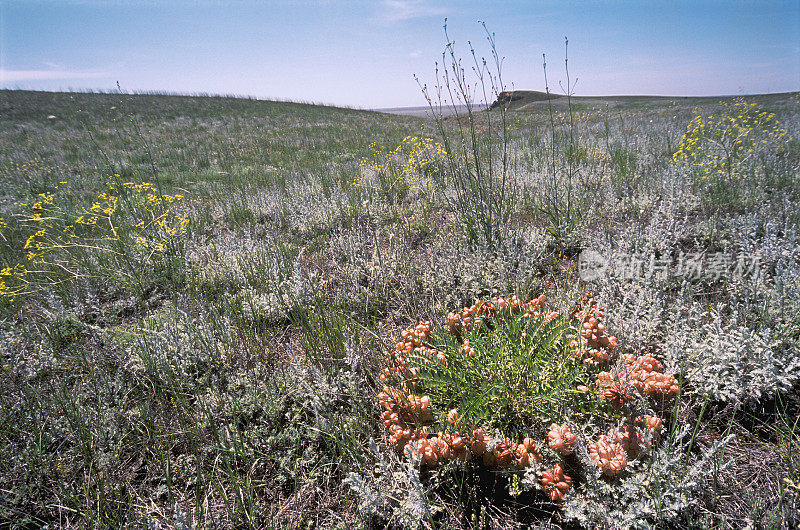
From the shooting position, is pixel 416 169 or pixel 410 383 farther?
pixel 416 169

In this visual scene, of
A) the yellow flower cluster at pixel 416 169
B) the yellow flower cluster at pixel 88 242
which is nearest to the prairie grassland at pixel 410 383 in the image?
the yellow flower cluster at pixel 88 242

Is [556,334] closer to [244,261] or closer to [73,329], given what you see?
[244,261]

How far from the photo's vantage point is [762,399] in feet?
5.58

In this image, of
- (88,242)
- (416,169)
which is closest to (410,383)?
(88,242)

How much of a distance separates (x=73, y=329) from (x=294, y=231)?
2472 millimetres

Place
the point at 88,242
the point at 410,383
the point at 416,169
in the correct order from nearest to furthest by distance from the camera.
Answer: the point at 410,383 < the point at 88,242 < the point at 416,169

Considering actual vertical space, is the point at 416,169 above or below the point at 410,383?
above

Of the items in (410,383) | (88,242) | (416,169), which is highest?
(416,169)

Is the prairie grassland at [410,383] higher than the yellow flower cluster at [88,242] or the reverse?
the reverse

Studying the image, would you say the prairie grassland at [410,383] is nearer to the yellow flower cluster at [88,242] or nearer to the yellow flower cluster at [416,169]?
the yellow flower cluster at [88,242]

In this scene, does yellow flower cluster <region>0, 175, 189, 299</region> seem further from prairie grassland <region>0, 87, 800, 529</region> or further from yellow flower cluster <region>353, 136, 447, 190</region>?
yellow flower cluster <region>353, 136, 447, 190</region>

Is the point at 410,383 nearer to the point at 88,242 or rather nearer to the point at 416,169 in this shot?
the point at 88,242

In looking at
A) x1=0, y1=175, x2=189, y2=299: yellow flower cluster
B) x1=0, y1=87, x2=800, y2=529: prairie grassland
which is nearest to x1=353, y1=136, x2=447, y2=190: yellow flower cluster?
x1=0, y1=87, x2=800, y2=529: prairie grassland

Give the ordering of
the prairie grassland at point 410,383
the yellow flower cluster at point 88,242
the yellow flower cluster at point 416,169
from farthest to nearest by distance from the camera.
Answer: the yellow flower cluster at point 416,169, the yellow flower cluster at point 88,242, the prairie grassland at point 410,383
